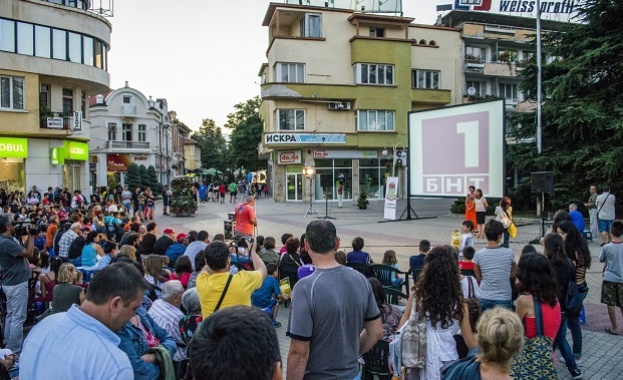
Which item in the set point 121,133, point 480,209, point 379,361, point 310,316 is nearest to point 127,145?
point 121,133

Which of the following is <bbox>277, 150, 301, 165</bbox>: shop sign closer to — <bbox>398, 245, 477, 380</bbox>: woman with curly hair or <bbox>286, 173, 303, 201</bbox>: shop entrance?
<bbox>286, 173, 303, 201</bbox>: shop entrance

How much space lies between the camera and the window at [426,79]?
127 feet

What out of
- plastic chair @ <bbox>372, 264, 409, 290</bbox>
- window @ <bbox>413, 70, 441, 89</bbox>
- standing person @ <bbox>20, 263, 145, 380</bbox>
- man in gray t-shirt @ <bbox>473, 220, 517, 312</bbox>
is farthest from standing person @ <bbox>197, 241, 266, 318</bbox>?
window @ <bbox>413, 70, 441, 89</bbox>

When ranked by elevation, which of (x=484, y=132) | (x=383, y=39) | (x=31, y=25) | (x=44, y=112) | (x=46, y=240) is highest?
(x=383, y=39)

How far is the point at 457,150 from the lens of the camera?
18469 mm

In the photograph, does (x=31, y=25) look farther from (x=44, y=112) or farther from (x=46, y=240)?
(x=46, y=240)

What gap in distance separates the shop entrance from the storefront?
707 inches

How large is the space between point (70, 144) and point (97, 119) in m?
26.6

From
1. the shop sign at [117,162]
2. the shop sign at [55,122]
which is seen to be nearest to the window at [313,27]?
the shop sign at [55,122]

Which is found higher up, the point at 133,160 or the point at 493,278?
the point at 133,160

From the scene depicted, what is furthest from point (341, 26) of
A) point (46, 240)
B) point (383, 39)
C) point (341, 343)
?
point (341, 343)

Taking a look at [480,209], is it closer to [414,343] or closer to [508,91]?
[414,343]

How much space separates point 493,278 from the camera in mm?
5750

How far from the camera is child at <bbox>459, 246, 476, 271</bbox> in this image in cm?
718
